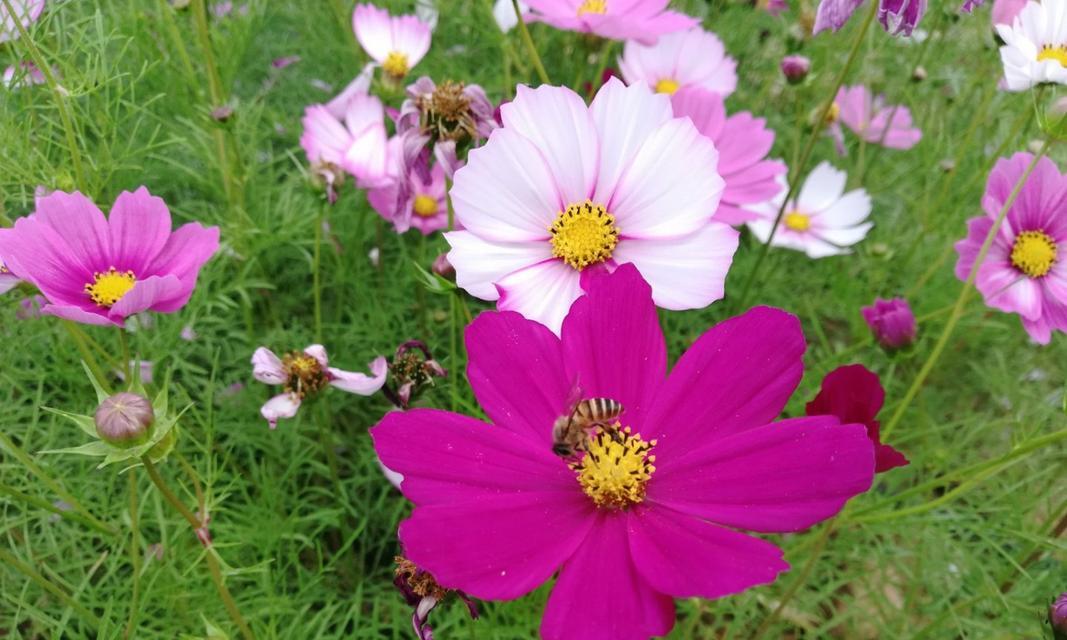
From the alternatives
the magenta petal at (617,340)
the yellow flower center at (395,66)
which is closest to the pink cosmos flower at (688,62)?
the yellow flower center at (395,66)

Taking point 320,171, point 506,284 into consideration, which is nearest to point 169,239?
point 320,171

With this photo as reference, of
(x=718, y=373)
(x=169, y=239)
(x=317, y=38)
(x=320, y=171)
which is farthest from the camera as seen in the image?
(x=317, y=38)

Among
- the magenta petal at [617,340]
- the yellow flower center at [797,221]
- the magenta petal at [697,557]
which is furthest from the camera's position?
the yellow flower center at [797,221]

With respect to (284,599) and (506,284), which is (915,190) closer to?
(506,284)

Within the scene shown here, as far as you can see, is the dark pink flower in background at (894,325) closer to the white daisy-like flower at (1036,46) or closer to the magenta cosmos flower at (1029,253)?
the magenta cosmos flower at (1029,253)

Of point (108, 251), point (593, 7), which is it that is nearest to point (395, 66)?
point (593, 7)

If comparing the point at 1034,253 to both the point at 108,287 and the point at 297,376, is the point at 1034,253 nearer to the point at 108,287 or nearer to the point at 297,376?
the point at 297,376

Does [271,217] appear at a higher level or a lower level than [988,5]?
lower
